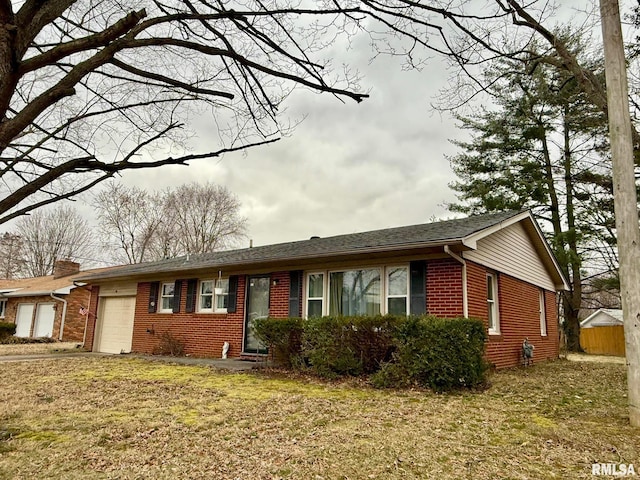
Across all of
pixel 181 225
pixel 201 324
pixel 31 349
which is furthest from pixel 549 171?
pixel 181 225

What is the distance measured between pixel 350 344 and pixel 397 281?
7.07 feet

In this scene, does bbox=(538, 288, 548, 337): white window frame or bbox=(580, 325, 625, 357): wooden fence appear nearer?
bbox=(538, 288, 548, 337): white window frame

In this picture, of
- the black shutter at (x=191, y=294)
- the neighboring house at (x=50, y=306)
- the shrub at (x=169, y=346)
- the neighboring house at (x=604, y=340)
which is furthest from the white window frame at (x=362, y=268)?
the neighboring house at (x=604, y=340)

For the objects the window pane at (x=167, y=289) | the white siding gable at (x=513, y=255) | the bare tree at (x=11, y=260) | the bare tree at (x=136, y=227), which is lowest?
the window pane at (x=167, y=289)

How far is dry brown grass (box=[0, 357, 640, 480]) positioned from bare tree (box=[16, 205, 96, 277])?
30.5 m

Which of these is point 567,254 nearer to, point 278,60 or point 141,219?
point 278,60

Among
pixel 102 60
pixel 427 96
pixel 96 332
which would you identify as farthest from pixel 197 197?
pixel 102 60

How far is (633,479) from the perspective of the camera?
10.4 feet

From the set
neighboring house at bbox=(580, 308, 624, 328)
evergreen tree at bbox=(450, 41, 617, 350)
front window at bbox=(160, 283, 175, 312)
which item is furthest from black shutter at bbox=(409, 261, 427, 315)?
neighboring house at bbox=(580, 308, 624, 328)

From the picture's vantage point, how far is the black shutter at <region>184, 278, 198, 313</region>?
1341cm

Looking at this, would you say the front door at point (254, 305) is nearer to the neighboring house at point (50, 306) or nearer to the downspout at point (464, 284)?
the downspout at point (464, 284)

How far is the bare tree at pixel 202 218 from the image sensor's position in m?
32.2

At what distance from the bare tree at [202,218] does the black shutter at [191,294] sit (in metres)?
18.9

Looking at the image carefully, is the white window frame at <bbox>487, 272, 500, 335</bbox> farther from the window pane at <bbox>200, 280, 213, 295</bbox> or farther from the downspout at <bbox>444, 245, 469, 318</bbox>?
the window pane at <bbox>200, 280, 213, 295</bbox>
